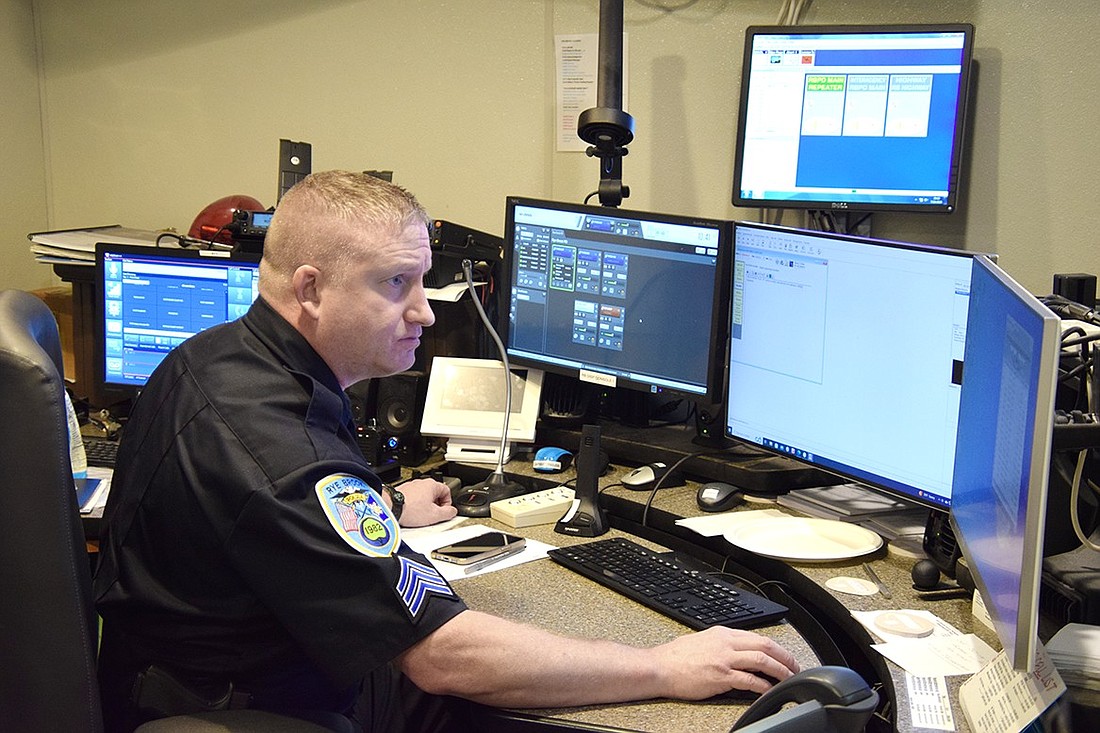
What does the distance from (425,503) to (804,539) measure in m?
0.69

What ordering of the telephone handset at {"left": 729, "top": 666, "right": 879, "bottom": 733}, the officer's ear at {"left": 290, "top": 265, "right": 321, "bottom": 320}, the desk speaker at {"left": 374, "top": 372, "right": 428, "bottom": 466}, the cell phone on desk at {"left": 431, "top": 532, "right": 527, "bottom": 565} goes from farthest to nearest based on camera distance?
the desk speaker at {"left": 374, "top": 372, "right": 428, "bottom": 466} → the cell phone on desk at {"left": 431, "top": 532, "right": 527, "bottom": 565} → the officer's ear at {"left": 290, "top": 265, "right": 321, "bottom": 320} → the telephone handset at {"left": 729, "top": 666, "right": 879, "bottom": 733}

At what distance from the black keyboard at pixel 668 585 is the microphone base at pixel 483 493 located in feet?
0.84

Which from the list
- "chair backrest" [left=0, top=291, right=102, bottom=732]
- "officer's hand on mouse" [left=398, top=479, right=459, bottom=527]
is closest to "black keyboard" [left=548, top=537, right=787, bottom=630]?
"officer's hand on mouse" [left=398, top=479, right=459, bottom=527]

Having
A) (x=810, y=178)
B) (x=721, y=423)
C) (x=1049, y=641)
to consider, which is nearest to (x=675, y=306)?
(x=721, y=423)

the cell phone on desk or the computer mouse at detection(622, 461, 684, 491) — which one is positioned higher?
the computer mouse at detection(622, 461, 684, 491)

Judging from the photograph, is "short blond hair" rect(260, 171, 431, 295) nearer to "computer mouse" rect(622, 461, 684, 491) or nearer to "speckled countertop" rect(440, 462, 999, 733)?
"speckled countertop" rect(440, 462, 999, 733)

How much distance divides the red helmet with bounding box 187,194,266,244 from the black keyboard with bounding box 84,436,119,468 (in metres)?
A: 0.57

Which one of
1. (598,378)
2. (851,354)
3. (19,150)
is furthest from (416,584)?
(19,150)

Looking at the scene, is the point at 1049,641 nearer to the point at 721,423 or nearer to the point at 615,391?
the point at 721,423

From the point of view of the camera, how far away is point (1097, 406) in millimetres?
1445

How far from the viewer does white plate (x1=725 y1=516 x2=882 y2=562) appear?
1.86 m

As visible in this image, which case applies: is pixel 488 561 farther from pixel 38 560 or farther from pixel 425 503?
pixel 38 560

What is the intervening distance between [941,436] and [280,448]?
1.02m

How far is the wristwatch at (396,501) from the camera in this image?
2.05 metres
